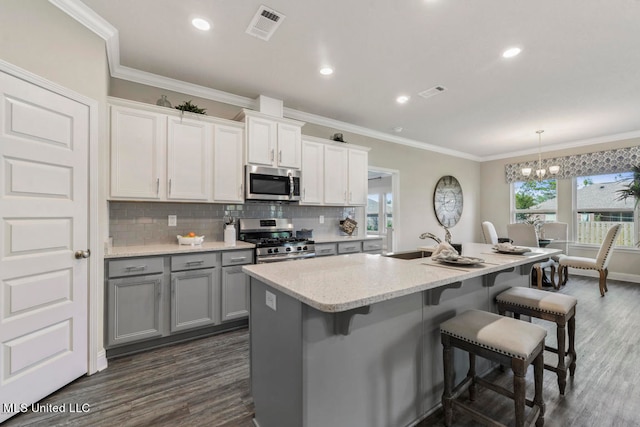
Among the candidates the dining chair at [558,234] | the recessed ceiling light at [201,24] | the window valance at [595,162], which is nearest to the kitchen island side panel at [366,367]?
the recessed ceiling light at [201,24]

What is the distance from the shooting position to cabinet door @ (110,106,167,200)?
104 inches

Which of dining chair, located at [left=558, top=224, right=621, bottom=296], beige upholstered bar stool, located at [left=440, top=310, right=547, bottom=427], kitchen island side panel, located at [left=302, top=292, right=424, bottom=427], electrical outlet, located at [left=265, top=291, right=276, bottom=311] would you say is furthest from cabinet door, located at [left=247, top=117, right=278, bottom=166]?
dining chair, located at [left=558, top=224, right=621, bottom=296]

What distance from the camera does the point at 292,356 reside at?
4.23 ft

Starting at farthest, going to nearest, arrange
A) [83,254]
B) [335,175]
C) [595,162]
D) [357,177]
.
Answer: [595,162] < [357,177] < [335,175] < [83,254]

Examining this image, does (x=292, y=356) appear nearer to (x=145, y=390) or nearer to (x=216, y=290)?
(x=145, y=390)

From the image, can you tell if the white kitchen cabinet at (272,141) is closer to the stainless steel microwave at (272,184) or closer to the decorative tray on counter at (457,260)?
the stainless steel microwave at (272,184)

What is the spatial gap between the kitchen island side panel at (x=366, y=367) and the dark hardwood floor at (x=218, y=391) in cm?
36

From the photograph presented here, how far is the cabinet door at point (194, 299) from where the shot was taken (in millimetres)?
2678

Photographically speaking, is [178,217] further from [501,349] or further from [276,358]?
[501,349]

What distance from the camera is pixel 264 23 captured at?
89.4 inches

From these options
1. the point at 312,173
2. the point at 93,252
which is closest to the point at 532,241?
the point at 312,173

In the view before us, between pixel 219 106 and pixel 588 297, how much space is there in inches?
235

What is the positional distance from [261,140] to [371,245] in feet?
7.28

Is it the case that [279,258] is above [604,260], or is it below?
above
